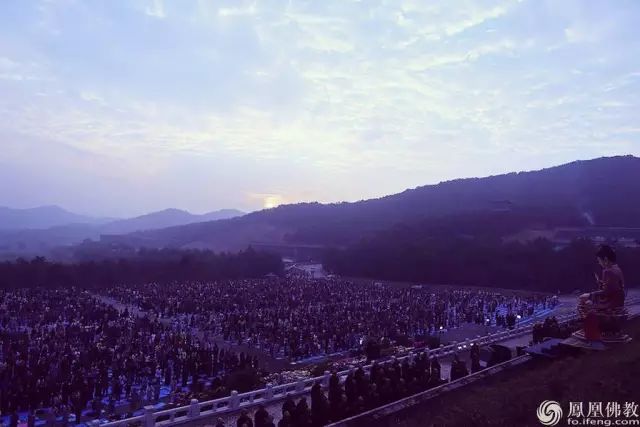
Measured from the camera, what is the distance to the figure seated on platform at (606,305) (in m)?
10.6

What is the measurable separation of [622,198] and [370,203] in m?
57.0

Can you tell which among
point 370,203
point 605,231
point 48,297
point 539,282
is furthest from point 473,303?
point 370,203

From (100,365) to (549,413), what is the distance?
18150 mm

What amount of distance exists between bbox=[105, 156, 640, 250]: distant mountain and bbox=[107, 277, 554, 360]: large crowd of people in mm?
37841

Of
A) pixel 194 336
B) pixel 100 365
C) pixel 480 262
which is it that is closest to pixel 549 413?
pixel 100 365

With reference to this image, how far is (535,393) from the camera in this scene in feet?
29.5

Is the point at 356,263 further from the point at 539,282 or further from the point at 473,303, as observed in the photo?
the point at 473,303

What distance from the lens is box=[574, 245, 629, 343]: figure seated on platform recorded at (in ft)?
34.9

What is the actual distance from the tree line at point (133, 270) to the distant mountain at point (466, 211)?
3010 centimetres

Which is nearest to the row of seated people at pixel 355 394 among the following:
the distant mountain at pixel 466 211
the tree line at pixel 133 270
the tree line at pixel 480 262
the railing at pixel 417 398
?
the railing at pixel 417 398

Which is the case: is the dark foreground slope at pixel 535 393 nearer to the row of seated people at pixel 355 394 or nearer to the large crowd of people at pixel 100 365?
the row of seated people at pixel 355 394

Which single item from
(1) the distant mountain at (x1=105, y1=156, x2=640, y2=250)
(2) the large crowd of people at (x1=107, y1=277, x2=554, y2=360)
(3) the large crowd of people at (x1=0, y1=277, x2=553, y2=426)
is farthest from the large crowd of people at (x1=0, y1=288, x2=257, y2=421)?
(1) the distant mountain at (x1=105, y1=156, x2=640, y2=250)

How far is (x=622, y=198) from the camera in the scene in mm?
86500

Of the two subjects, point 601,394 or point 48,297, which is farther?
point 48,297
